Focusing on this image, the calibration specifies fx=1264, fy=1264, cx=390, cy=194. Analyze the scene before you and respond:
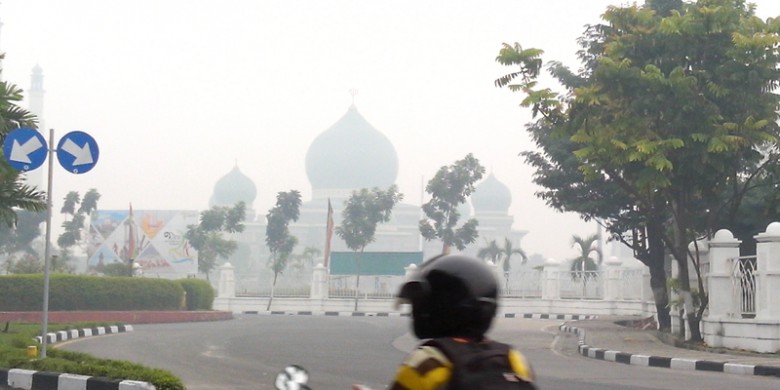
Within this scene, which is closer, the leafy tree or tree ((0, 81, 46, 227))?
tree ((0, 81, 46, 227))

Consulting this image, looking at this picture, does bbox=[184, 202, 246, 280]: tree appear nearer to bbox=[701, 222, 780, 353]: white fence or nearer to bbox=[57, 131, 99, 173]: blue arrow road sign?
bbox=[701, 222, 780, 353]: white fence

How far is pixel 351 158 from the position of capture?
381 feet

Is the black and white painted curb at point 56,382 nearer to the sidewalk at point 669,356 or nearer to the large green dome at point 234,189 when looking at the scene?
the sidewalk at point 669,356

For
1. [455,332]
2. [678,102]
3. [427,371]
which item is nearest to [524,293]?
[678,102]

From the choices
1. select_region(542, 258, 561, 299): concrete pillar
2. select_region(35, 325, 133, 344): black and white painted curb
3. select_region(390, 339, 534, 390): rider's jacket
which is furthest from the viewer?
select_region(542, 258, 561, 299): concrete pillar

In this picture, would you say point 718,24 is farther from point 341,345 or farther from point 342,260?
point 342,260

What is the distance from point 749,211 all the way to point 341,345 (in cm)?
915

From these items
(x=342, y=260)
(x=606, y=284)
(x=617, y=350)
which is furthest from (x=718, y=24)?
(x=342, y=260)

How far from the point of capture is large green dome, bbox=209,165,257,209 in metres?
126

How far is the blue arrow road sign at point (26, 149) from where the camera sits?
12023mm

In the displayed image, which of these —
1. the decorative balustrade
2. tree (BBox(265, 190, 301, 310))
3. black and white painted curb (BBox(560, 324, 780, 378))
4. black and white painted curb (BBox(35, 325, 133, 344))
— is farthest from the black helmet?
tree (BBox(265, 190, 301, 310))

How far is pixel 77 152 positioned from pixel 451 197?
50.6 metres

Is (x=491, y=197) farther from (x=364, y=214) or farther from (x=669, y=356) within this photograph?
(x=669, y=356)

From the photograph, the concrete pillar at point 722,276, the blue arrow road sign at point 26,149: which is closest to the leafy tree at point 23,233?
the concrete pillar at point 722,276
